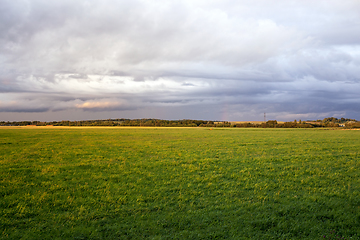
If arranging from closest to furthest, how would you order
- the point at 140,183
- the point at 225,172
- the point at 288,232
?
the point at 288,232, the point at 140,183, the point at 225,172

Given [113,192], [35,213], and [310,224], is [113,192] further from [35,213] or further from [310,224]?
[310,224]

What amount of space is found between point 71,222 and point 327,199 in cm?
1088

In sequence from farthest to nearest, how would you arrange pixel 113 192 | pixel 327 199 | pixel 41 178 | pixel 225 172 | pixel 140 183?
1. pixel 225 172
2. pixel 41 178
3. pixel 140 183
4. pixel 113 192
5. pixel 327 199

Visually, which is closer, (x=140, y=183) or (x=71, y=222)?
(x=71, y=222)

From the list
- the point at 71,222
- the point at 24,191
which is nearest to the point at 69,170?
the point at 24,191

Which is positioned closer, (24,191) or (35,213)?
(35,213)

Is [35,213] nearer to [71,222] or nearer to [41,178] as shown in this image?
[71,222]

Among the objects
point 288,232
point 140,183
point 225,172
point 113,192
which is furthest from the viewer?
point 225,172

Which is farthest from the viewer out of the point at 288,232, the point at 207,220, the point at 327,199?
→ the point at 327,199

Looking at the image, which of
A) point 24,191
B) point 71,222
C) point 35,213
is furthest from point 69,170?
point 71,222

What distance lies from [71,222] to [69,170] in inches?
365

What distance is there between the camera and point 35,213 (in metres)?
8.97

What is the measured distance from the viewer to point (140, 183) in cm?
1329

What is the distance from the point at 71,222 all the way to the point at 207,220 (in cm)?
486
